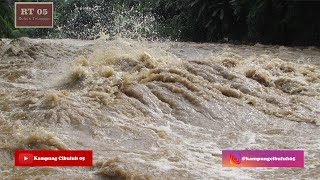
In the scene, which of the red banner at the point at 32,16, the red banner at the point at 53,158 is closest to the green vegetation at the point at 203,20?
the red banner at the point at 32,16

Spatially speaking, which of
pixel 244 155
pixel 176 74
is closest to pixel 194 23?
pixel 176 74

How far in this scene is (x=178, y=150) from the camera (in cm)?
347

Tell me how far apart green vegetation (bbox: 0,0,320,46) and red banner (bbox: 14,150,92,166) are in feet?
14.6

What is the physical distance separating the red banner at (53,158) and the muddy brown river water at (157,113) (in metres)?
0.36

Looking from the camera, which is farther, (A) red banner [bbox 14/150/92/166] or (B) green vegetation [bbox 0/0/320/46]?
(B) green vegetation [bbox 0/0/320/46]

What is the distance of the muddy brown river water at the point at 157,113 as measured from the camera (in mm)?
3129

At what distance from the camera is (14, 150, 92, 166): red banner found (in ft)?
7.78

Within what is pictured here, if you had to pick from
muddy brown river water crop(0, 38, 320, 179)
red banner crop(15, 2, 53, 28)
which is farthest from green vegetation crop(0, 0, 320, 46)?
red banner crop(15, 2, 53, 28)

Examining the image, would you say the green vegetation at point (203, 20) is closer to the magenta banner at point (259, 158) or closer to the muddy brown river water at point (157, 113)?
the muddy brown river water at point (157, 113)

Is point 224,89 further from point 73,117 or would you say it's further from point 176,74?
point 73,117

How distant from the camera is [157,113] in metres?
4.30

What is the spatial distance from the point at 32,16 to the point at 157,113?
130 centimetres

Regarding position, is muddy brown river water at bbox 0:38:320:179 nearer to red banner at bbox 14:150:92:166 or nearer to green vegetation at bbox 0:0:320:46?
red banner at bbox 14:150:92:166

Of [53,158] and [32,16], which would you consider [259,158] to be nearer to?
[53,158]
